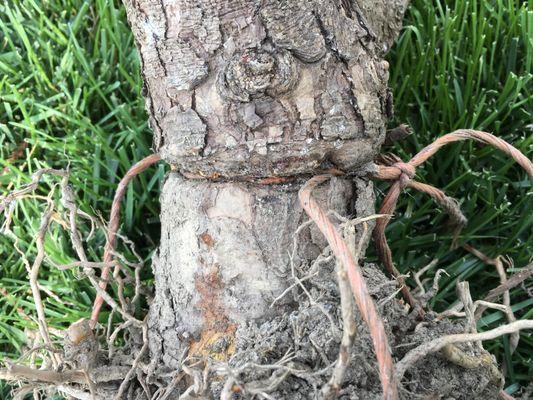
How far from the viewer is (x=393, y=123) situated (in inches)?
64.5

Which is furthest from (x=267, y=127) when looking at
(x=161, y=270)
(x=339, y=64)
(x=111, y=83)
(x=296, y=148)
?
(x=111, y=83)

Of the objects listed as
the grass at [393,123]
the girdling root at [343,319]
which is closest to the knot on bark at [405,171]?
the girdling root at [343,319]

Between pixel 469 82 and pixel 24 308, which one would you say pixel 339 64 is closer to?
pixel 469 82

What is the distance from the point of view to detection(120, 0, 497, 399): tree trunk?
97 cm

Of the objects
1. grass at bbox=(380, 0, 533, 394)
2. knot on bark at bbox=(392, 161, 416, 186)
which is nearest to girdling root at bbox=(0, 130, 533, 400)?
knot on bark at bbox=(392, 161, 416, 186)

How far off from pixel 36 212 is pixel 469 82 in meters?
1.24

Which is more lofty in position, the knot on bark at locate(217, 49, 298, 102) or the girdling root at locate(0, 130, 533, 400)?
the knot on bark at locate(217, 49, 298, 102)

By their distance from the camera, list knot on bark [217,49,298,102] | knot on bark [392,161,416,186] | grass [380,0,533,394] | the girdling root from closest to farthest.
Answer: the girdling root
knot on bark [217,49,298,102]
knot on bark [392,161,416,186]
grass [380,0,533,394]

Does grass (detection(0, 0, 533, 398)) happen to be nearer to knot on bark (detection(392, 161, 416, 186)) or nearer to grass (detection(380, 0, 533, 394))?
grass (detection(380, 0, 533, 394))

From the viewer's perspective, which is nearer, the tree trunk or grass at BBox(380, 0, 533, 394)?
the tree trunk

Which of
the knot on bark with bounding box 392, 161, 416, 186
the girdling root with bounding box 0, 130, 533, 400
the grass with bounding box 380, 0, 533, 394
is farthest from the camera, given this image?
the grass with bounding box 380, 0, 533, 394

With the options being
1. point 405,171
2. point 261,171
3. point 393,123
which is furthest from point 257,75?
point 393,123

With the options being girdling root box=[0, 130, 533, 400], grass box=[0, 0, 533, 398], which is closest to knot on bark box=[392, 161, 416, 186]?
girdling root box=[0, 130, 533, 400]

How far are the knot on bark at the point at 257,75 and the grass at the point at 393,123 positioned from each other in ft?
2.09
